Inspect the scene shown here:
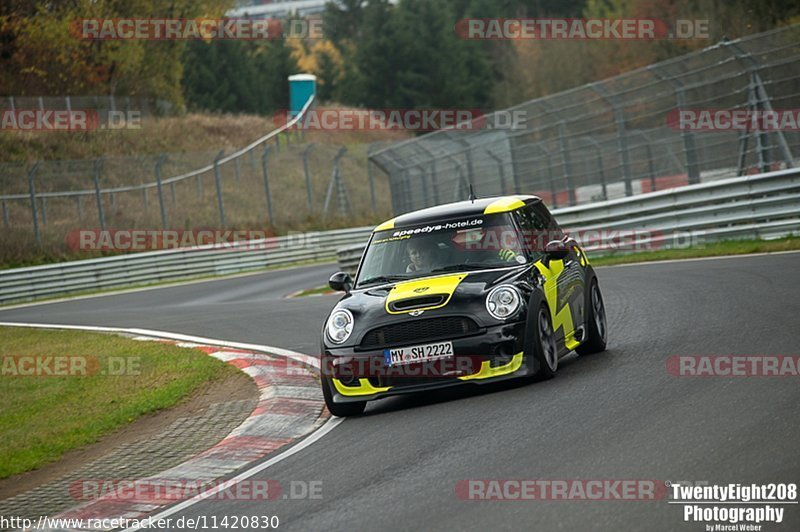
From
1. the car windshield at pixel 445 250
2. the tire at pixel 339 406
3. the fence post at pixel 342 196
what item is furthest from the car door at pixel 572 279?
the fence post at pixel 342 196

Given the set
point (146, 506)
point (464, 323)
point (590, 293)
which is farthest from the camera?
point (590, 293)

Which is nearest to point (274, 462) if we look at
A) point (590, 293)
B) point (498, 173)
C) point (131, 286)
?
point (590, 293)

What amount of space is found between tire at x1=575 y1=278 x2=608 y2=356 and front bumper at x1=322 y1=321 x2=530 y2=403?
1789 millimetres

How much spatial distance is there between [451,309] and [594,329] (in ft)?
7.03

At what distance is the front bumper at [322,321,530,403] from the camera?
8781 millimetres

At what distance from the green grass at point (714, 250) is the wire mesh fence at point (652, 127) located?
1358mm

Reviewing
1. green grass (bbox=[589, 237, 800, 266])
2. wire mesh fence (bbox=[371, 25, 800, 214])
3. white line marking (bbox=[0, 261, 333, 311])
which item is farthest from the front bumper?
white line marking (bbox=[0, 261, 333, 311])

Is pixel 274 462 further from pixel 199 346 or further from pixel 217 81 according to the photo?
pixel 217 81

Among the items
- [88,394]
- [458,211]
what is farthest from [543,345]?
[88,394]

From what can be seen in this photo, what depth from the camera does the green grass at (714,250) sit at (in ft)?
57.4

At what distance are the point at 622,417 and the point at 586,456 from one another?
1.00 meters

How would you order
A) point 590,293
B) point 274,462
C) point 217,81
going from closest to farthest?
1. point 274,462
2. point 590,293
3. point 217,81

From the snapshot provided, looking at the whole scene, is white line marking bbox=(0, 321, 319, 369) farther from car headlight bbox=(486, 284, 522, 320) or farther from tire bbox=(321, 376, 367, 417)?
car headlight bbox=(486, 284, 522, 320)

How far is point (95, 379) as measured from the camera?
12.7 meters
